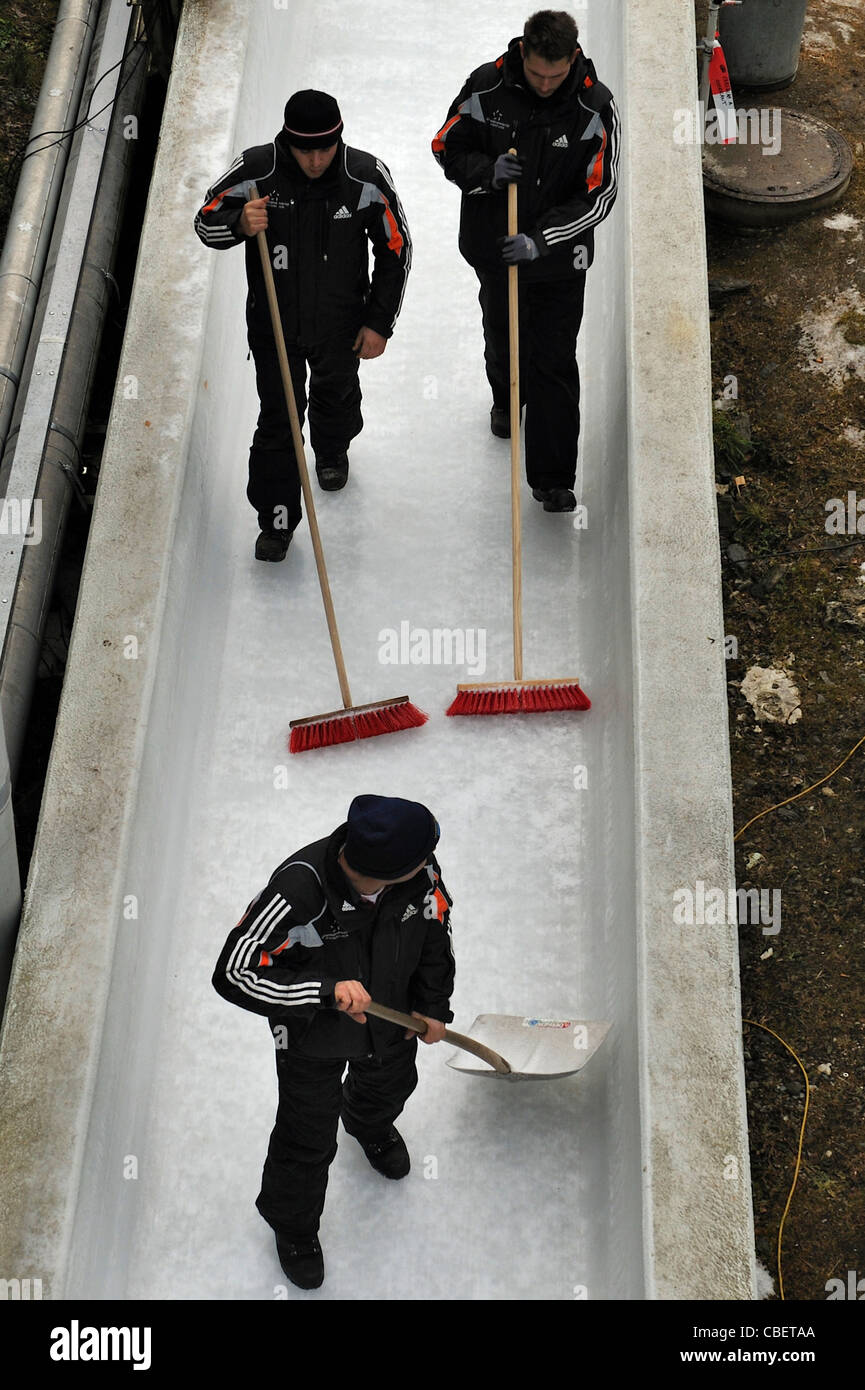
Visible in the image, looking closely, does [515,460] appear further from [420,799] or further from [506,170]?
[420,799]

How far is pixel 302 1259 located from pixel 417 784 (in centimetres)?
149

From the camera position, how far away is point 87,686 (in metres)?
4.45

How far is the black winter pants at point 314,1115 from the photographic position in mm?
3623

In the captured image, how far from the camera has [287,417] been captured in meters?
5.00

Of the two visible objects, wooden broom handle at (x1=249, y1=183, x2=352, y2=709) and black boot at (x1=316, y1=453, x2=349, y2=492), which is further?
black boot at (x1=316, y1=453, x2=349, y2=492)

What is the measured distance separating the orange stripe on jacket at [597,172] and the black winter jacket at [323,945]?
92.2 inches

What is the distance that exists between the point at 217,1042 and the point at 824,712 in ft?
9.63

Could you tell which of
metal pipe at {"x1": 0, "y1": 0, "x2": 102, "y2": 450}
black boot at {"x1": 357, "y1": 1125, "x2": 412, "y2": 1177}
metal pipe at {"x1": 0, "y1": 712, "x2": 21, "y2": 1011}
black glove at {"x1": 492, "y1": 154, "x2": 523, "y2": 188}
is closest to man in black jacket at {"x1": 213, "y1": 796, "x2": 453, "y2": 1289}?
black boot at {"x1": 357, "y1": 1125, "x2": 412, "y2": 1177}

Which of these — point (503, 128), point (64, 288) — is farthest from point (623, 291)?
point (64, 288)

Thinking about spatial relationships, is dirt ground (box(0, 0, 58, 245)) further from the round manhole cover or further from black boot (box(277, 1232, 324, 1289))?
black boot (box(277, 1232, 324, 1289))

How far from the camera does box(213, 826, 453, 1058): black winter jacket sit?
132 inches

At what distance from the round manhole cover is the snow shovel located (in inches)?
201

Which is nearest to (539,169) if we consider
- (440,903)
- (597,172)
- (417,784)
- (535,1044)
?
(597,172)
